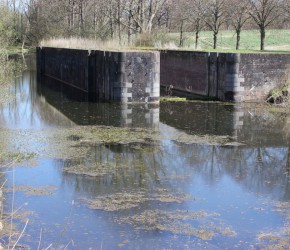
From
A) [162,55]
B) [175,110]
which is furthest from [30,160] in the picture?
[162,55]

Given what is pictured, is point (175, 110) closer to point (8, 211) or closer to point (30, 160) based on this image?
point (30, 160)

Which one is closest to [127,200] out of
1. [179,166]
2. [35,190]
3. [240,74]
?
[35,190]

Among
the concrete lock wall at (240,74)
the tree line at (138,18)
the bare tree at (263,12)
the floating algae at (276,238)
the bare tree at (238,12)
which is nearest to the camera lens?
the floating algae at (276,238)

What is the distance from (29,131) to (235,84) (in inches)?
312

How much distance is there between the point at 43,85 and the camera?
24.3 m

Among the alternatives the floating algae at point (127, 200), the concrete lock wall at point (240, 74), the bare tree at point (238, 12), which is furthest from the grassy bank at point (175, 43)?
the floating algae at point (127, 200)

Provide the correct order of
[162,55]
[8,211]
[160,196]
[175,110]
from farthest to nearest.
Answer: [162,55], [175,110], [160,196], [8,211]

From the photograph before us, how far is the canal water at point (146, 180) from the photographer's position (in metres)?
6.06

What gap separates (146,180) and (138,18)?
28.0m

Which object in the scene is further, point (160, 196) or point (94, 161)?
point (94, 161)

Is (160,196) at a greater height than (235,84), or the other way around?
(235,84)

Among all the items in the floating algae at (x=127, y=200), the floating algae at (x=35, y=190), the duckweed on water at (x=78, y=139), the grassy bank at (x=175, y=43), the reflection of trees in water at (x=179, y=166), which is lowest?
the floating algae at (x=127, y=200)

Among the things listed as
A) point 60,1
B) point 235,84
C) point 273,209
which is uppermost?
point 60,1

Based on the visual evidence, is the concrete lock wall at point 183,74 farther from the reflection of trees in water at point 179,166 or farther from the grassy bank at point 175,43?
the reflection of trees in water at point 179,166
